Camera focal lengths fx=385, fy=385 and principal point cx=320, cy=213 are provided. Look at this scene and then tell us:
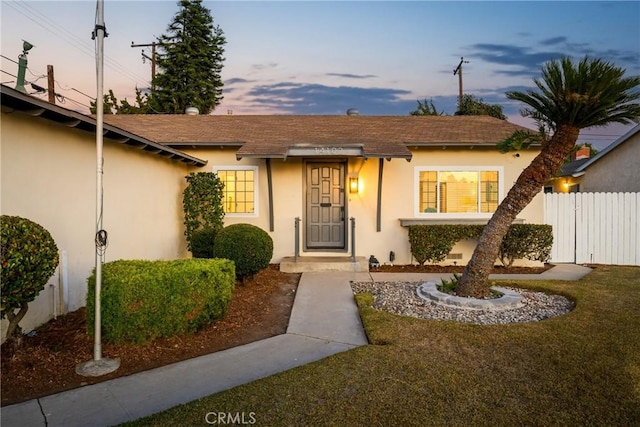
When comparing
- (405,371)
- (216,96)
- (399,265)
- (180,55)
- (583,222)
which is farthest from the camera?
(216,96)

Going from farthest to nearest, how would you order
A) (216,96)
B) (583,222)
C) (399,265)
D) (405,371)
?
(216,96) → (583,222) → (399,265) → (405,371)

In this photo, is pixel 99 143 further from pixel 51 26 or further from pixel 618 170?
pixel 618 170

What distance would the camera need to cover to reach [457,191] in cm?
1016

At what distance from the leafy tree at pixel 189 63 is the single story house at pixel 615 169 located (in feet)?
78.8

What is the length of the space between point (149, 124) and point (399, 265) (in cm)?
826

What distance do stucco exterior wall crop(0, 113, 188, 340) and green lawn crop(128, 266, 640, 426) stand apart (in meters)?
3.39

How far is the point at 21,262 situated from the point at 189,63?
94.1ft

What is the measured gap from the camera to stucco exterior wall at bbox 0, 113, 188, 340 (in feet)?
15.0

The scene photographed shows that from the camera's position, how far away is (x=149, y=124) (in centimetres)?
1138

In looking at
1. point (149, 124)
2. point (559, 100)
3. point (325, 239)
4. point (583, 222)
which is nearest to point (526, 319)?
point (559, 100)

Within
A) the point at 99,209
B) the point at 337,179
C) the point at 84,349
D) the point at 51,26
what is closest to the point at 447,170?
the point at 337,179

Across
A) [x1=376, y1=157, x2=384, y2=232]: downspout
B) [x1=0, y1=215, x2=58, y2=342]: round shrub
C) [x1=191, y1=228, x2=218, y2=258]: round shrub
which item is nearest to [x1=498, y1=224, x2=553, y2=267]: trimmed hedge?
[x1=376, y1=157, x2=384, y2=232]: downspout

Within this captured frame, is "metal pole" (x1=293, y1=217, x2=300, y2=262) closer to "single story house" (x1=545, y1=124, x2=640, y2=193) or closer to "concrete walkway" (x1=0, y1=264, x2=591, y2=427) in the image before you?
"concrete walkway" (x1=0, y1=264, x2=591, y2=427)

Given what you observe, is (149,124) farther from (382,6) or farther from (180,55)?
(180,55)
